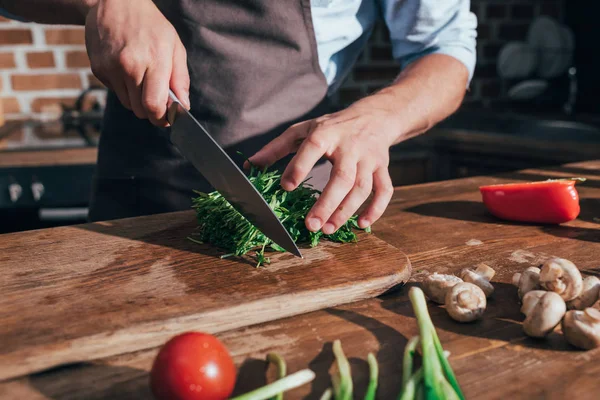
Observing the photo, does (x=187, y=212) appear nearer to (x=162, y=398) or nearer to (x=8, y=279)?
(x=8, y=279)

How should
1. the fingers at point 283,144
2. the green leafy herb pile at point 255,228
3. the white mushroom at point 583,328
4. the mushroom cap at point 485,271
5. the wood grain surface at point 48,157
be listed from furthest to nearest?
the wood grain surface at point 48,157 < the fingers at point 283,144 < the green leafy herb pile at point 255,228 < the mushroom cap at point 485,271 < the white mushroom at point 583,328

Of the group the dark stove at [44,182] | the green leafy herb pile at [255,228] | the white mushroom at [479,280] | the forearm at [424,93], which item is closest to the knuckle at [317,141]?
the green leafy herb pile at [255,228]

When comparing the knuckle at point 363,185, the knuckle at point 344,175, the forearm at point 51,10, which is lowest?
the knuckle at point 363,185

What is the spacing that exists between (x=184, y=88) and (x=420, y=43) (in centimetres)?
71

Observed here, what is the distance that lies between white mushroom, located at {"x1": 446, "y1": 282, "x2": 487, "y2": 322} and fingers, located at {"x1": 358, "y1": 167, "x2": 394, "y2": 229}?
0.96ft

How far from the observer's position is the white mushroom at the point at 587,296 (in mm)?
919

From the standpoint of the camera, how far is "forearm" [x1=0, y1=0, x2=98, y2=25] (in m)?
1.36

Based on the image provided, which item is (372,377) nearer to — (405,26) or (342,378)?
(342,378)

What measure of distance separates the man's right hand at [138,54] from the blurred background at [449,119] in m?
1.11

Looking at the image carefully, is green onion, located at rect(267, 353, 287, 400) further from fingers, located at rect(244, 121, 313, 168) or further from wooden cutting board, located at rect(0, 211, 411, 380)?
fingers, located at rect(244, 121, 313, 168)

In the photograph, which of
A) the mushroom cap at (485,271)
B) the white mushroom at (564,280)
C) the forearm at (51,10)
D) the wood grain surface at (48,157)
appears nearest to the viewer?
the white mushroom at (564,280)

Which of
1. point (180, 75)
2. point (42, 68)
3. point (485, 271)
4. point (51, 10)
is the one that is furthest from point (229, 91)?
point (42, 68)

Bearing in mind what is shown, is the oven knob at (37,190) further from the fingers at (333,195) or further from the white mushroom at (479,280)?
the white mushroom at (479,280)

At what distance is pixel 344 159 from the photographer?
1.14 meters
